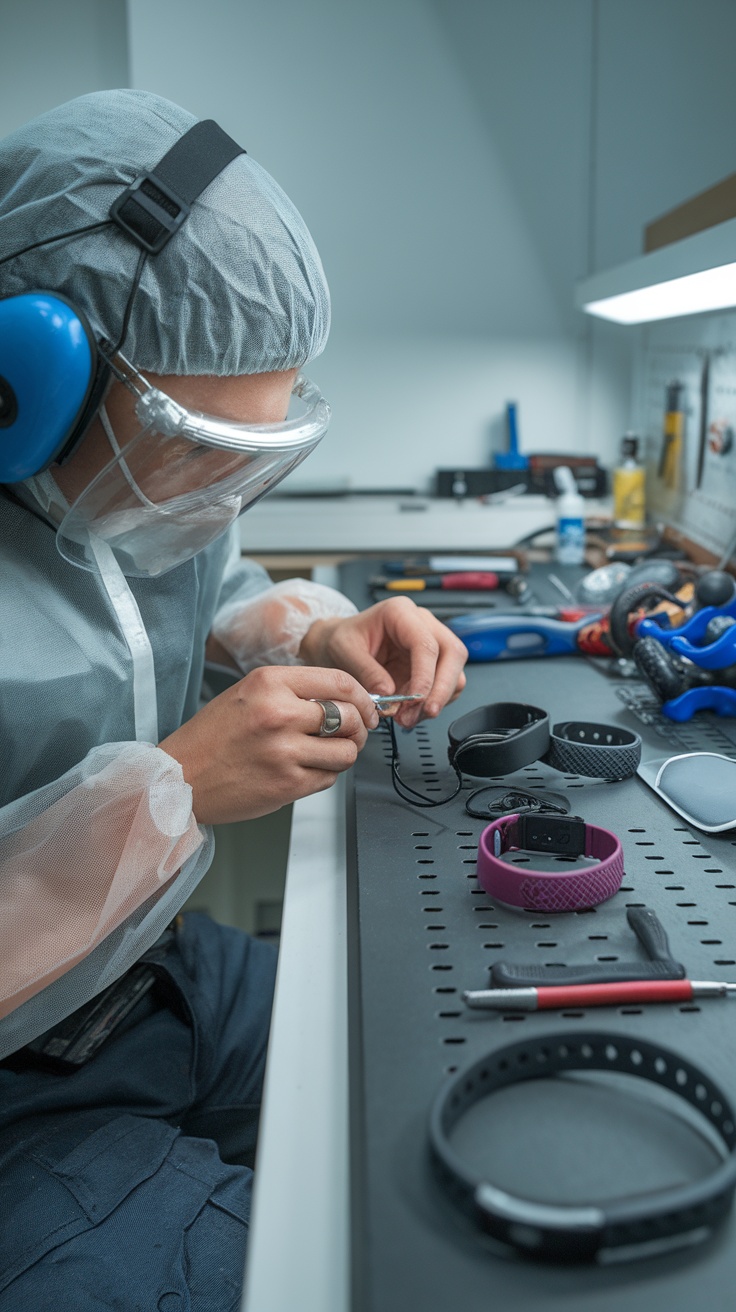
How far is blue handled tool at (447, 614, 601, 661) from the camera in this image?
1.34 meters

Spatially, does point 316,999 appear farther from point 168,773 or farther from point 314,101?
point 314,101

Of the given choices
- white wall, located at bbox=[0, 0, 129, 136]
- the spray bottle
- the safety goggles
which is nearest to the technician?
the safety goggles

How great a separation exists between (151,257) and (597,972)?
2.05 ft

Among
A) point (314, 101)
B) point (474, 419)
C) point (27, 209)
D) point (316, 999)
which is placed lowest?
point (316, 999)

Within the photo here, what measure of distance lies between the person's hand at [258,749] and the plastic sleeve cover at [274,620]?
1.38 feet

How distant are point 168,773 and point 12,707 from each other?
15cm

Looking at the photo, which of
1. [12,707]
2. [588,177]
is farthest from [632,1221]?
[588,177]

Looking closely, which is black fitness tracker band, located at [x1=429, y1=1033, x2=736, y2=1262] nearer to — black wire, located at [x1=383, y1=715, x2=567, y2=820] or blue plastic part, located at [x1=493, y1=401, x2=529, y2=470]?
black wire, located at [x1=383, y1=715, x2=567, y2=820]

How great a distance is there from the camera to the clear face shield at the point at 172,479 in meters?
0.79

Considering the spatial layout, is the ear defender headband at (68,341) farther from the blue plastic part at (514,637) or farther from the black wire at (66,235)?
the blue plastic part at (514,637)

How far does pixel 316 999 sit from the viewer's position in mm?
642

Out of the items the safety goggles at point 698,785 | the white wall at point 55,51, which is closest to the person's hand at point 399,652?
the safety goggles at point 698,785

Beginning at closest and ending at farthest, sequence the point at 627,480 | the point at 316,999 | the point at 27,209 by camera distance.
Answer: the point at 316,999
the point at 27,209
the point at 627,480

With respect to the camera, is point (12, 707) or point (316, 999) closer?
point (316, 999)
